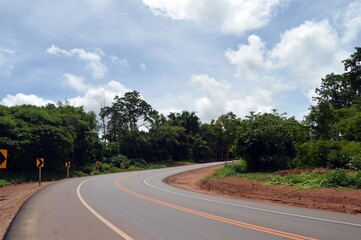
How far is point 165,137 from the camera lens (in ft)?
271

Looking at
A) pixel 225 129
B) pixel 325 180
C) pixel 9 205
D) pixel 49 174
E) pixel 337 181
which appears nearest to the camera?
pixel 9 205

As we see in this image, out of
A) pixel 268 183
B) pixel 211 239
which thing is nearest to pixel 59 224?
pixel 211 239

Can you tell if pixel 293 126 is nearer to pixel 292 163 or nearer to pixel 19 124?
pixel 292 163

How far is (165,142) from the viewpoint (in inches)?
3280

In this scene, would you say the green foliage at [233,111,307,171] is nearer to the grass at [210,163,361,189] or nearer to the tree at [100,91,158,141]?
the grass at [210,163,361,189]

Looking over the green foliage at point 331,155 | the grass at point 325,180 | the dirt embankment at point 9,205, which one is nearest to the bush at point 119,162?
the green foliage at point 331,155

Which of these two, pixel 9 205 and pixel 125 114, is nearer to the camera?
pixel 9 205

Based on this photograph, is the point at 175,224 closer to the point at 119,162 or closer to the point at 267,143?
the point at 267,143

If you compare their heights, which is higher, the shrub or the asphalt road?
the shrub

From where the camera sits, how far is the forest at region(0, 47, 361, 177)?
36750 mm

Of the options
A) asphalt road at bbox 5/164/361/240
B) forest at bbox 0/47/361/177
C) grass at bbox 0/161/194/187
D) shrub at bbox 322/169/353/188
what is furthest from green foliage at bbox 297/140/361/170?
grass at bbox 0/161/194/187

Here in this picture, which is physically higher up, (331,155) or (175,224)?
(331,155)

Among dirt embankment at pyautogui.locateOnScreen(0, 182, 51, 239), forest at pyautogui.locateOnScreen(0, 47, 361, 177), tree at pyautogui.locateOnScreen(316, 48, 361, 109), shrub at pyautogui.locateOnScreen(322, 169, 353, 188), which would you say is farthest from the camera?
tree at pyautogui.locateOnScreen(316, 48, 361, 109)

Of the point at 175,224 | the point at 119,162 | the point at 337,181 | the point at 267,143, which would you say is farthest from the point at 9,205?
the point at 119,162
